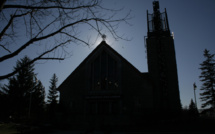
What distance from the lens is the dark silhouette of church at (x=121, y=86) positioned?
21.5 m

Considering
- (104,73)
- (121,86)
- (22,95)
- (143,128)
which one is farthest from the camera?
(22,95)

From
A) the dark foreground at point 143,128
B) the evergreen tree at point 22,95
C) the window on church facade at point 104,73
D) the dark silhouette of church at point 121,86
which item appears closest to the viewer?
the dark foreground at point 143,128

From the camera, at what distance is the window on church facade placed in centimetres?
2336

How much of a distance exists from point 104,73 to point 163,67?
857 centimetres

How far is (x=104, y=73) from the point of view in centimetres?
2384

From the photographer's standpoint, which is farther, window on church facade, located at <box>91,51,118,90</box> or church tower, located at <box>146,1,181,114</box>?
window on church facade, located at <box>91,51,118,90</box>

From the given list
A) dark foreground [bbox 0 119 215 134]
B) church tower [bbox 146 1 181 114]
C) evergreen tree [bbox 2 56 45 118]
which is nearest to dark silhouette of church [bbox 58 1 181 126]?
church tower [bbox 146 1 181 114]

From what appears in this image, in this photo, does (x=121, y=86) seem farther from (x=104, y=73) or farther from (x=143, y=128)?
(x=143, y=128)

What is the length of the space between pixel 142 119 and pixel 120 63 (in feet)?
28.9

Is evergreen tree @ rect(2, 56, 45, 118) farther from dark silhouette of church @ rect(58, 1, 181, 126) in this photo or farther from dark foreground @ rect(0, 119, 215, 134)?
dark foreground @ rect(0, 119, 215, 134)

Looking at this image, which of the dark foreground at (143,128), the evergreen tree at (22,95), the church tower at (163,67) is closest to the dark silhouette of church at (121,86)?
the church tower at (163,67)

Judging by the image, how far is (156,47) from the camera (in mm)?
25031

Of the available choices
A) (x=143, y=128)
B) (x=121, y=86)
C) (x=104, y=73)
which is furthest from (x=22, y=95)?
(x=143, y=128)

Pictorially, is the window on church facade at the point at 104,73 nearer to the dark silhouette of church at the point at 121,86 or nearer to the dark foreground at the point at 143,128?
the dark silhouette of church at the point at 121,86
